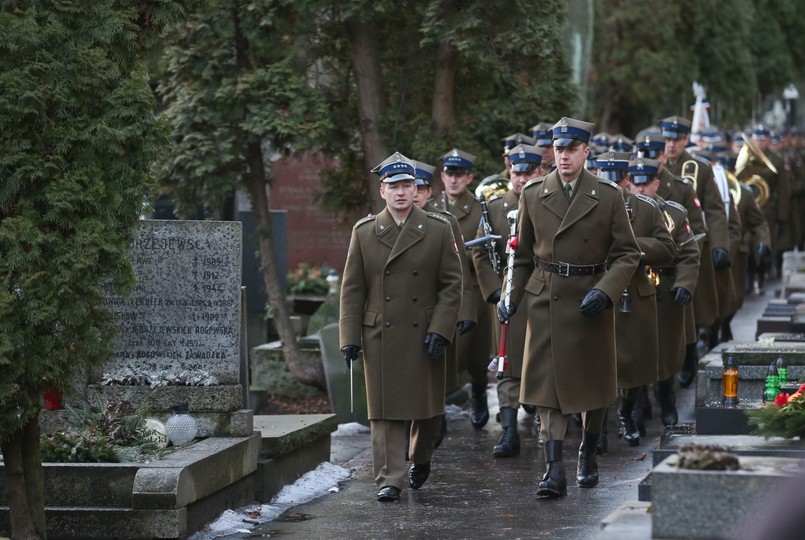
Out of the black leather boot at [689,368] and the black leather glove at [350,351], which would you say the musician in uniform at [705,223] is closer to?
the black leather boot at [689,368]

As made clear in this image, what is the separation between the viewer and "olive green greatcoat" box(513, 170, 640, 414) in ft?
33.3

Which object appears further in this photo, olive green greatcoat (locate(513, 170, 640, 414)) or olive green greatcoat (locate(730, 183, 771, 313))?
olive green greatcoat (locate(730, 183, 771, 313))

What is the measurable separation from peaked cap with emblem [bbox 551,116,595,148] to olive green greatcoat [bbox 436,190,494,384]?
2.93 m

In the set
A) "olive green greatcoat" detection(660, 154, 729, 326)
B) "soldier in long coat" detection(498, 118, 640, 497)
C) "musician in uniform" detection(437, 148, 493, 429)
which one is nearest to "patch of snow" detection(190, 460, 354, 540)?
"soldier in long coat" detection(498, 118, 640, 497)

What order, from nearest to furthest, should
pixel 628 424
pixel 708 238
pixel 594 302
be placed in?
pixel 594 302 < pixel 628 424 < pixel 708 238

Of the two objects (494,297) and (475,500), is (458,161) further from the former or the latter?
(475,500)

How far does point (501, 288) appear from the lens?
12.4 metres

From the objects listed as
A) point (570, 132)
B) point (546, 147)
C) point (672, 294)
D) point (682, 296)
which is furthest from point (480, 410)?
point (570, 132)

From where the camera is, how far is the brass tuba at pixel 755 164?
2348cm

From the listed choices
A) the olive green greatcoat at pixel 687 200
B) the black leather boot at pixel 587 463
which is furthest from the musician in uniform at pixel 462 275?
the olive green greatcoat at pixel 687 200

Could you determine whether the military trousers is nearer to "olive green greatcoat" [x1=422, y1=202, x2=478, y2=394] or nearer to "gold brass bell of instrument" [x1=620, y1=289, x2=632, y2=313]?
"olive green greatcoat" [x1=422, y1=202, x2=478, y2=394]

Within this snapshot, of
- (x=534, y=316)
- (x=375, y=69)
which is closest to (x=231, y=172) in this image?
(x=375, y=69)

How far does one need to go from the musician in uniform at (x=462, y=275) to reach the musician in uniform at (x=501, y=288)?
0.39 meters

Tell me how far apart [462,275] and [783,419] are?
11.1 ft
